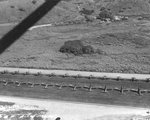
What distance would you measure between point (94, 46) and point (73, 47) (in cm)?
335

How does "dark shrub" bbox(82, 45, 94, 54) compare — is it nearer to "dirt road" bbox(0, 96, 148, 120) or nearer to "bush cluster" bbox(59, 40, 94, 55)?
"bush cluster" bbox(59, 40, 94, 55)

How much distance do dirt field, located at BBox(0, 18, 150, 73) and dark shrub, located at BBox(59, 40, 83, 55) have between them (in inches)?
38.4

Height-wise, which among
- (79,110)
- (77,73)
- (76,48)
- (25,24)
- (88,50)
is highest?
(25,24)

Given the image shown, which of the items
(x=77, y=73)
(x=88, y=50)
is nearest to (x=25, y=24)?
(x=88, y=50)

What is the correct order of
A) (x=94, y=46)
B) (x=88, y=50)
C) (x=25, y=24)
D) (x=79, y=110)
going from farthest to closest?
(x=25, y=24), (x=94, y=46), (x=88, y=50), (x=79, y=110)

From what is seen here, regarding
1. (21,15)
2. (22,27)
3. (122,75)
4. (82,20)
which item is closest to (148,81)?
(122,75)

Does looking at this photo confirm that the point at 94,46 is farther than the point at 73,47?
Yes

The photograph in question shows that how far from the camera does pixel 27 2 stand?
2213 inches

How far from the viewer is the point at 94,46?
116 feet

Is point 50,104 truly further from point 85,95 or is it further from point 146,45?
point 146,45

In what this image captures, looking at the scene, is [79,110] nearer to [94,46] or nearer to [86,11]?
[94,46]

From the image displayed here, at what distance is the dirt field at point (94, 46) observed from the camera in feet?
101

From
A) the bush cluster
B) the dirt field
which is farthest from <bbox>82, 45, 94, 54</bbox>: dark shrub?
the dirt field

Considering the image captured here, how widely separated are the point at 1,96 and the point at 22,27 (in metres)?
22.9
